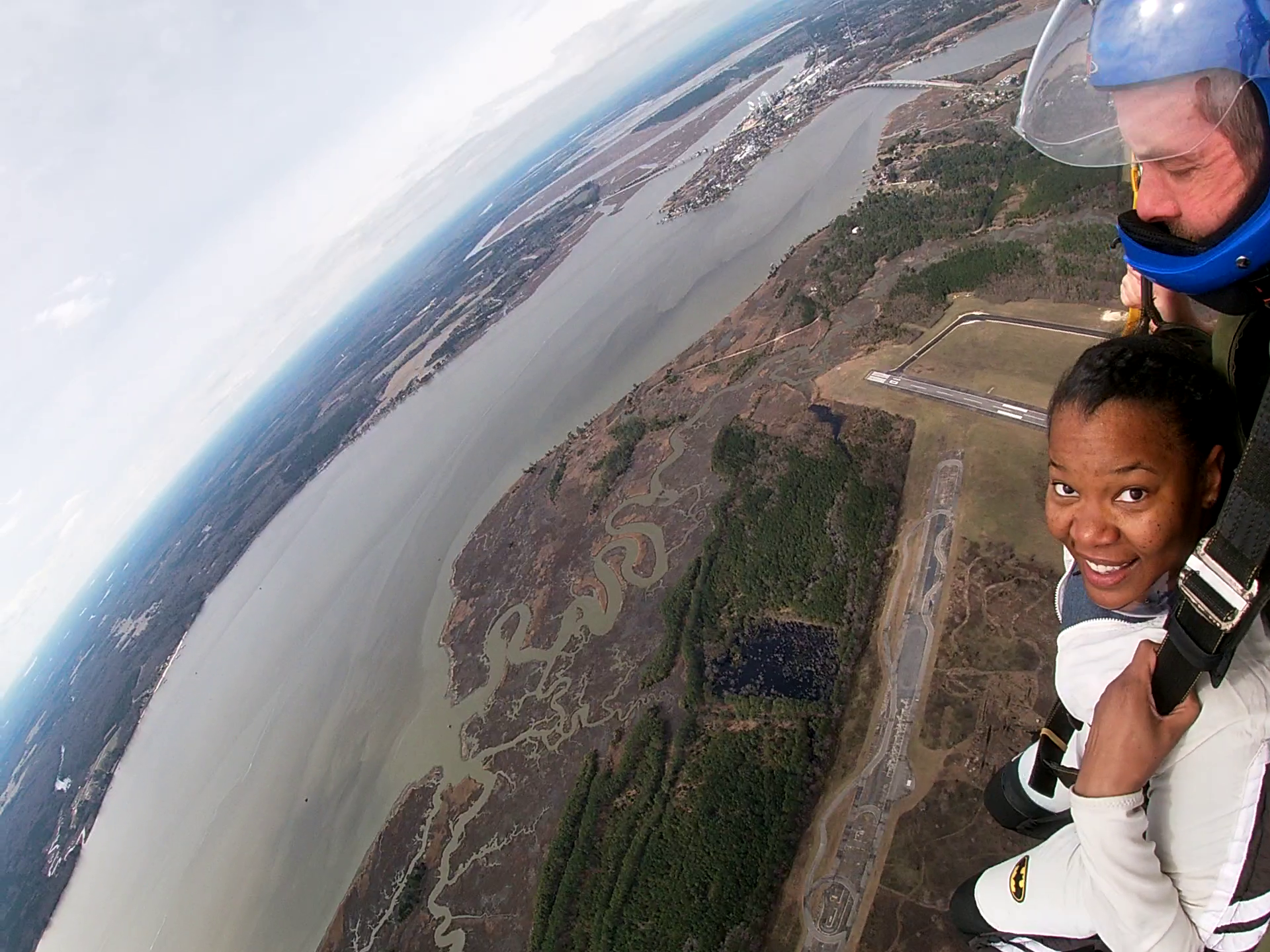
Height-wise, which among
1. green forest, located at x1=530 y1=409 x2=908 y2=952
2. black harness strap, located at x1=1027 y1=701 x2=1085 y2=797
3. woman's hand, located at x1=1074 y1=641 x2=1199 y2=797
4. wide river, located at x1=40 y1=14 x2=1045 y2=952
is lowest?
green forest, located at x1=530 y1=409 x2=908 y2=952

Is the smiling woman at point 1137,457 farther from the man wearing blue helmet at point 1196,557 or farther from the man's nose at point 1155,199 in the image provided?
the man's nose at point 1155,199

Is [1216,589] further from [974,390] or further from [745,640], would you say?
[974,390]

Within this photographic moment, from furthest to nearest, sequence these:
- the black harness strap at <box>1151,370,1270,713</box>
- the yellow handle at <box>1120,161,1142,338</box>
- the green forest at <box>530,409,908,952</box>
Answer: the green forest at <box>530,409,908,952</box> → the yellow handle at <box>1120,161,1142,338</box> → the black harness strap at <box>1151,370,1270,713</box>

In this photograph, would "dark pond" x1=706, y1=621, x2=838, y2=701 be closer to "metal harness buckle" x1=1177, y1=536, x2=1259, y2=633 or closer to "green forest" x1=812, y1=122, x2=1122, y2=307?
"metal harness buckle" x1=1177, y1=536, x2=1259, y2=633

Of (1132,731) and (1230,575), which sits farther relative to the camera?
(1132,731)

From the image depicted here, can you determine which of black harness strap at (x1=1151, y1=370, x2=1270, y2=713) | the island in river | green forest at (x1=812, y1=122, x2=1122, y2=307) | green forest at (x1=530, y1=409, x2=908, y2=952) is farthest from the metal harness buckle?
green forest at (x1=812, y1=122, x2=1122, y2=307)

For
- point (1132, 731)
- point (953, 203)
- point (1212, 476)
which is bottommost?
point (953, 203)

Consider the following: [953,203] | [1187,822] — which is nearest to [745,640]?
[1187,822]
